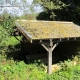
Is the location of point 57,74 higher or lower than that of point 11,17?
lower

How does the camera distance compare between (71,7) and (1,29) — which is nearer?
(1,29)

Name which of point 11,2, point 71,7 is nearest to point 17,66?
point 11,2

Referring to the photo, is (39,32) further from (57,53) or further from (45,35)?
(57,53)

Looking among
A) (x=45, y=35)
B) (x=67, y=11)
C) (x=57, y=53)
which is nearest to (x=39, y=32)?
(x=45, y=35)

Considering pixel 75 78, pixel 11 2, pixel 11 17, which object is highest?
pixel 11 2

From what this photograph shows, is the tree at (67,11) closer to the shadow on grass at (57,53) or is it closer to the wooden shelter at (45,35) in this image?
the shadow on grass at (57,53)

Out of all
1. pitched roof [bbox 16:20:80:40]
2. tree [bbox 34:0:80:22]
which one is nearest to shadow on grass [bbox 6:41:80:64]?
pitched roof [bbox 16:20:80:40]

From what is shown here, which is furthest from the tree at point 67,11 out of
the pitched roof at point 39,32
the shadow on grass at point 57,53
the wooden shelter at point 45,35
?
the wooden shelter at point 45,35

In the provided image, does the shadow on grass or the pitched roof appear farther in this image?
the shadow on grass

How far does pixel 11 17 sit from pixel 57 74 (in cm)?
478

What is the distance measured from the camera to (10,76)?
31.9ft

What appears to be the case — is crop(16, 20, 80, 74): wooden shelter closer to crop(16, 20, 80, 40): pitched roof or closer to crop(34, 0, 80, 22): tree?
crop(16, 20, 80, 40): pitched roof

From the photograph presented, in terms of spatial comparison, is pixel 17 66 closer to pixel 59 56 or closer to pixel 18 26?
pixel 18 26

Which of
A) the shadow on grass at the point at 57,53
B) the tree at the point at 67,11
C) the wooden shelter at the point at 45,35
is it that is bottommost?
the shadow on grass at the point at 57,53
